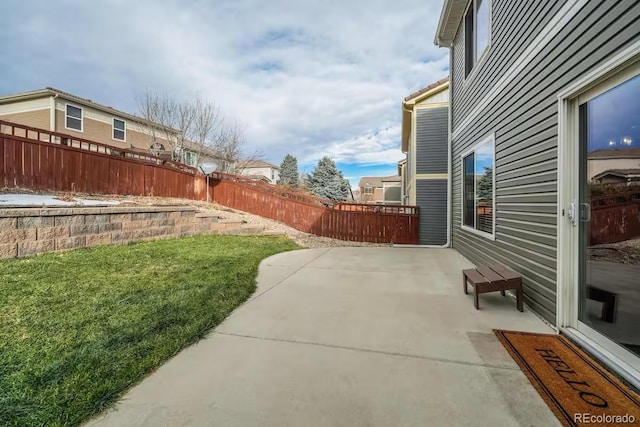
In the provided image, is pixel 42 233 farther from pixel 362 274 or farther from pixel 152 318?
pixel 362 274

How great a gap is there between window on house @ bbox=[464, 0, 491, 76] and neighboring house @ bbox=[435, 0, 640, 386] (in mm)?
185

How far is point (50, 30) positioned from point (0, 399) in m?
12.5

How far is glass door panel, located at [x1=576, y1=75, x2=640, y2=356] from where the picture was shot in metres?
1.98

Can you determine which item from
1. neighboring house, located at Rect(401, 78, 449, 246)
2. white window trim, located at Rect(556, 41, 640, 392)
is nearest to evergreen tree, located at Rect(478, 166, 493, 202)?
white window trim, located at Rect(556, 41, 640, 392)

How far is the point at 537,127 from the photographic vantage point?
9.79 ft

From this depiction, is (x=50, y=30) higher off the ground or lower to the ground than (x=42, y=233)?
higher

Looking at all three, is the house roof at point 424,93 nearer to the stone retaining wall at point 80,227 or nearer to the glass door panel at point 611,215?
the stone retaining wall at point 80,227

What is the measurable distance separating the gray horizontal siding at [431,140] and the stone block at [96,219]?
31.3 ft

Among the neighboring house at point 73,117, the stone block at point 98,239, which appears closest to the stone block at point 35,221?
the stone block at point 98,239

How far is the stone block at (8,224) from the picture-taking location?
12.5 ft

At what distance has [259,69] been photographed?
12.9 metres

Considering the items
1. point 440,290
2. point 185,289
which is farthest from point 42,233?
point 440,290

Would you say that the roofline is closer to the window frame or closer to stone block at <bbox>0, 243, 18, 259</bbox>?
the window frame

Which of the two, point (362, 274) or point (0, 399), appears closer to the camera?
point (0, 399)
